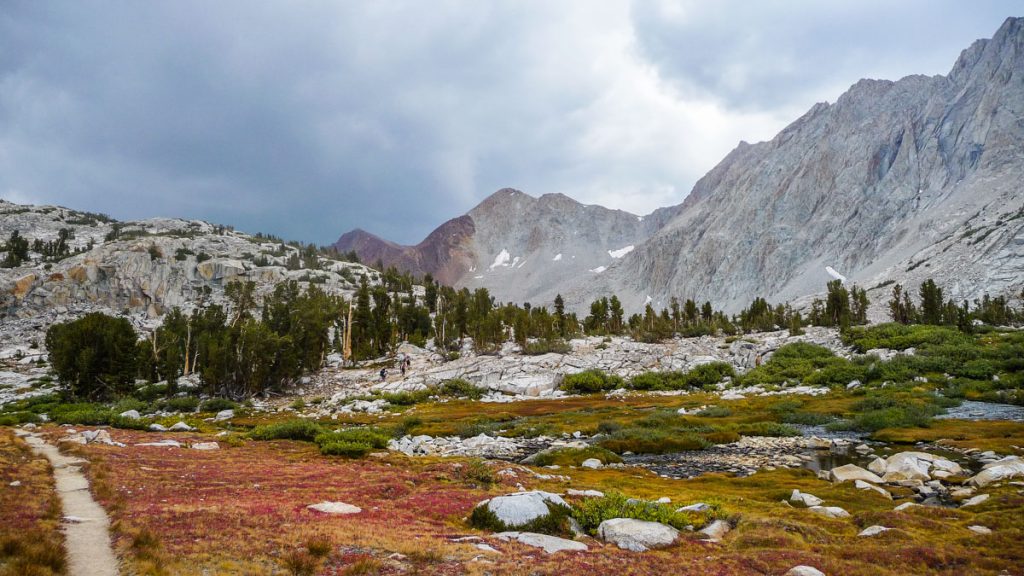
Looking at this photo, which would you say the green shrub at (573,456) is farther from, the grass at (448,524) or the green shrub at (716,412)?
the green shrub at (716,412)

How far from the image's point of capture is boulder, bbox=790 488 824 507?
52.4 ft

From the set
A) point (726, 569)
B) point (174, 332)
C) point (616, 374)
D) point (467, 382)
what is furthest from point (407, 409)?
point (174, 332)

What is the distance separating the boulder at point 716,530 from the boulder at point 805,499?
4725mm

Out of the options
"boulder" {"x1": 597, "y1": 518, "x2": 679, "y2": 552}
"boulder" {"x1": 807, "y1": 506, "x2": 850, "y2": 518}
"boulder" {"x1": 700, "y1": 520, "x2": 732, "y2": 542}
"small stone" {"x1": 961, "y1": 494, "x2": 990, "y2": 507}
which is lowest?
→ "boulder" {"x1": 807, "y1": 506, "x2": 850, "y2": 518}

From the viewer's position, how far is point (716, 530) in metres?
12.8

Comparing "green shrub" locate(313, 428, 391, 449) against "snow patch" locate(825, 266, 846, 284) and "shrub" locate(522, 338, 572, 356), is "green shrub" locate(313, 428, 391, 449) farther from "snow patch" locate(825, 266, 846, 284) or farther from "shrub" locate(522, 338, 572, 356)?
"snow patch" locate(825, 266, 846, 284)

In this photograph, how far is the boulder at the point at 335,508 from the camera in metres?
13.3

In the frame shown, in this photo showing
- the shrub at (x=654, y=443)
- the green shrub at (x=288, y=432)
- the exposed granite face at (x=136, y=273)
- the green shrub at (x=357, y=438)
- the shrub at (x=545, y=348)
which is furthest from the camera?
the exposed granite face at (x=136, y=273)

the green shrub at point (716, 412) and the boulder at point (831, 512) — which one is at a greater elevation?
the boulder at point (831, 512)

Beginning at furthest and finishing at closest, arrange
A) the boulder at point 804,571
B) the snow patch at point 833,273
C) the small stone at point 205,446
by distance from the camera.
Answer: the snow patch at point 833,273, the small stone at point 205,446, the boulder at point 804,571

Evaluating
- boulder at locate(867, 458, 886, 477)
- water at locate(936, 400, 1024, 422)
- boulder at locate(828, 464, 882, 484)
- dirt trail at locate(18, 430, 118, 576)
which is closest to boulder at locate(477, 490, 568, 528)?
dirt trail at locate(18, 430, 118, 576)

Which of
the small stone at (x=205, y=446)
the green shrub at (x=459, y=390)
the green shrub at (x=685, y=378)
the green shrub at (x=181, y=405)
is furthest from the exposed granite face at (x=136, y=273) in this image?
the small stone at (x=205, y=446)

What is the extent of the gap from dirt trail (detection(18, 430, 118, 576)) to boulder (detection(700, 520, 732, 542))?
40.6ft

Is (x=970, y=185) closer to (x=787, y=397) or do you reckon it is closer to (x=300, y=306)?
(x=787, y=397)
